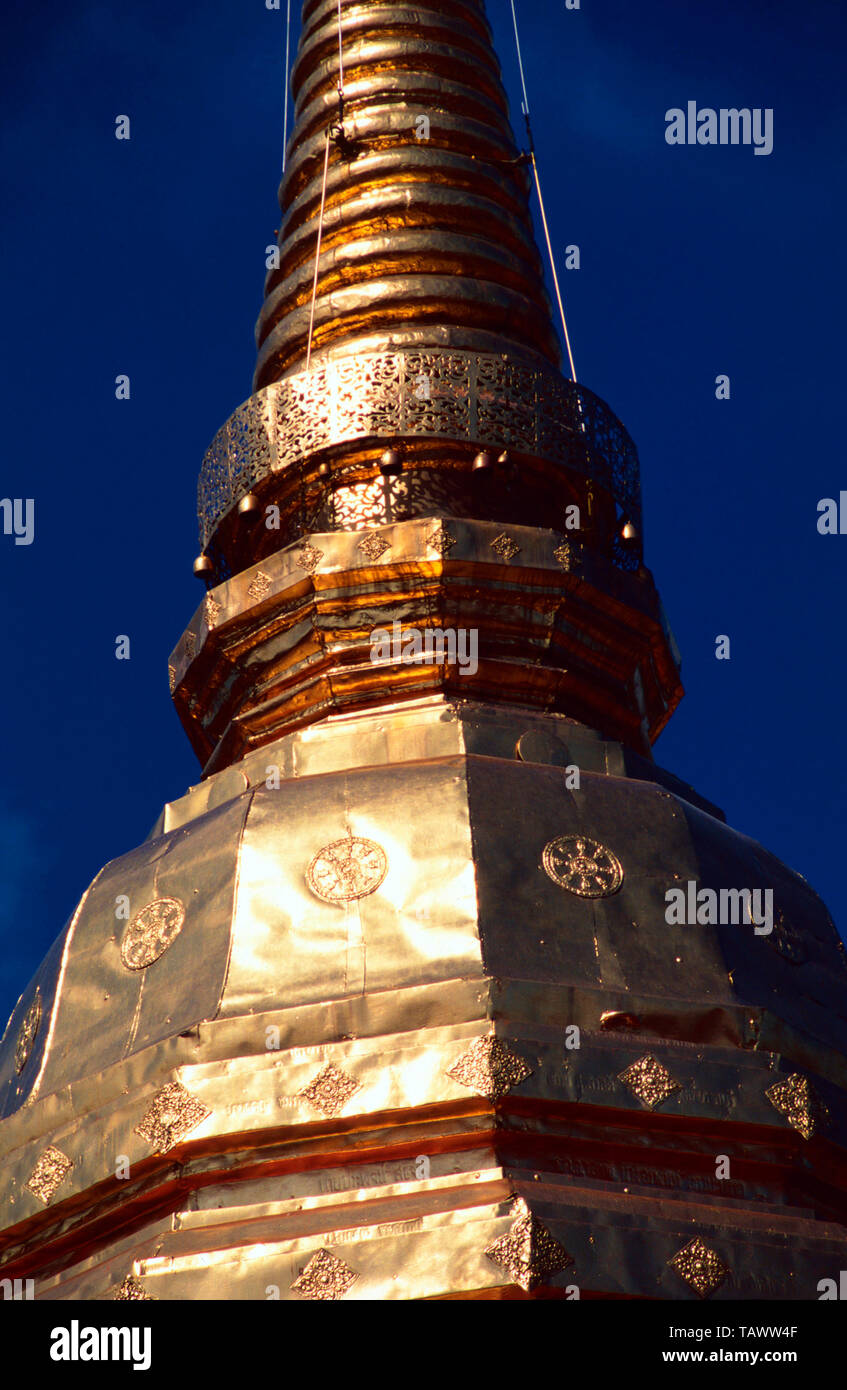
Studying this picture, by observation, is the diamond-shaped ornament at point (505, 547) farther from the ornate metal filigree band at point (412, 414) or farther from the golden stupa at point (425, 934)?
the ornate metal filigree band at point (412, 414)

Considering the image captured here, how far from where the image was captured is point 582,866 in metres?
10.3

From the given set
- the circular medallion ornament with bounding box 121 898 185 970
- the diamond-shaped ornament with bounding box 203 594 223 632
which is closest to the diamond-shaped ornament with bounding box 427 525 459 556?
the diamond-shaped ornament with bounding box 203 594 223 632

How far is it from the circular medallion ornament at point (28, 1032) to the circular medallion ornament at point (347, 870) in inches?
66.0

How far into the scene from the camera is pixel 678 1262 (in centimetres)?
882

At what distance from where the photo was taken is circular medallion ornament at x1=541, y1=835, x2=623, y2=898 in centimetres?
1021

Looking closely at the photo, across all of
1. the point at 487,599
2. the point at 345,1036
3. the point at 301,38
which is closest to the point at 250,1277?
the point at 345,1036

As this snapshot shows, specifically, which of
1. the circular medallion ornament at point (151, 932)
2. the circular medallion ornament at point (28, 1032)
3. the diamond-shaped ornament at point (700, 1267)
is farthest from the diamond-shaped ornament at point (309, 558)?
the diamond-shaped ornament at point (700, 1267)

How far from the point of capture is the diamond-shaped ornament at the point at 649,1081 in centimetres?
936

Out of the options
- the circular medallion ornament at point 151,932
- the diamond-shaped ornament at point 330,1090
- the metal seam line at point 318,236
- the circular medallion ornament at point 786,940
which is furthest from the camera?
the metal seam line at point 318,236

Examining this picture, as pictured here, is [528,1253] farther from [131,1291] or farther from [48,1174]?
[48,1174]

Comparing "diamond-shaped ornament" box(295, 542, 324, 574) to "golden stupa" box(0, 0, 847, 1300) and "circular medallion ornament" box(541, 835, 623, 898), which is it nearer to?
"golden stupa" box(0, 0, 847, 1300)

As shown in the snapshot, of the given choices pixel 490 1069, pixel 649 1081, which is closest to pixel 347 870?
pixel 490 1069

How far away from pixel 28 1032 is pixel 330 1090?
7.31 ft

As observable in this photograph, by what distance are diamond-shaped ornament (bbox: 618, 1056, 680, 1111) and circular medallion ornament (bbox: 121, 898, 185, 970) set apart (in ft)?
7.84
